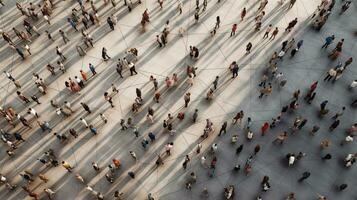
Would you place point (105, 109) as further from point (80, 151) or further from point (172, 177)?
point (172, 177)

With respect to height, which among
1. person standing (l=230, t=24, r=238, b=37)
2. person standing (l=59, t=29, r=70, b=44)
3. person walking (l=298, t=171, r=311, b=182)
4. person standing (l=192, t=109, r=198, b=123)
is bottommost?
person walking (l=298, t=171, r=311, b=182)

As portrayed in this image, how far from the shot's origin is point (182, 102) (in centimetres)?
2242

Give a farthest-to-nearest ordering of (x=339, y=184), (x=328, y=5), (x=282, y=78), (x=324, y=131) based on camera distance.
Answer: (x=328, y=5)
(x=282, y=78)
(x=324, y=131)
(x=339, y=184)

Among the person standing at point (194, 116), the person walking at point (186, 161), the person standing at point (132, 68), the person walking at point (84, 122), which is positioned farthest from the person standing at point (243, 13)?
the person walking at point (84, 122)

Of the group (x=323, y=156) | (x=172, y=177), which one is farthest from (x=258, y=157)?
(x=172, y=177)

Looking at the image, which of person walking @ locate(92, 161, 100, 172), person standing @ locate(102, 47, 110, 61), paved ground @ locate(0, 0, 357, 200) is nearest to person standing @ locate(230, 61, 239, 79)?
paved ground @ locate(0, 0, 357, 200)

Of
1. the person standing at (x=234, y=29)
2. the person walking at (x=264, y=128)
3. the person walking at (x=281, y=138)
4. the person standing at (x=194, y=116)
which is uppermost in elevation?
the person standing at (x=234, y=29)

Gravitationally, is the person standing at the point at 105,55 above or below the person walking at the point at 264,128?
above

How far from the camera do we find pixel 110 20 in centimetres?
2452

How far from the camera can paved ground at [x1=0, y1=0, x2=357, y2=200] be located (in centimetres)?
1988

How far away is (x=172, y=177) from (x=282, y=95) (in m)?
8.32

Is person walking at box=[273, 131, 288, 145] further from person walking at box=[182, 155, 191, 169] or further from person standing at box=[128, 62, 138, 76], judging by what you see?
person standing at box=[128, 62, 138, 76]

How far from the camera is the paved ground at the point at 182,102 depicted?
19.9 meters

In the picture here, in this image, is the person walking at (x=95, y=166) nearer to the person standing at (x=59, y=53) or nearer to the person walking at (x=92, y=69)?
the person walking at (x=92, y=69)
